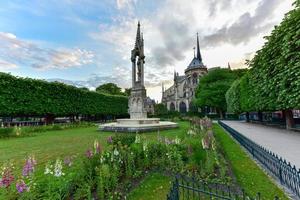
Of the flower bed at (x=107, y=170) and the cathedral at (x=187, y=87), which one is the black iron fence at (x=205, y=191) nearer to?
the flower bed at (x=107, y=170)

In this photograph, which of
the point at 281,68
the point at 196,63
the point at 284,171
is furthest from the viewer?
the point at 196,63

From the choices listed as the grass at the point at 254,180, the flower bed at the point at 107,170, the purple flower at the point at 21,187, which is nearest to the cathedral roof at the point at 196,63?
the grass at the point at 254,180

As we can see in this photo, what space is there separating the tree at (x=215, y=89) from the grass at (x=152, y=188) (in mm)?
47667

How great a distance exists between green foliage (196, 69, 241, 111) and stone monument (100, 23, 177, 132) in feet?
112

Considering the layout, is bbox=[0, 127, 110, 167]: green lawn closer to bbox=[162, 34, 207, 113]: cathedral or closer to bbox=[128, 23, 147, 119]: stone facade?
bbox=[128, 23, 147, 119]: stone facade

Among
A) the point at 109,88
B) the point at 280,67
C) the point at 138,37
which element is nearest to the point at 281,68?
the point at 280,67

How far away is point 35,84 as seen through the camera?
2305 centimetres

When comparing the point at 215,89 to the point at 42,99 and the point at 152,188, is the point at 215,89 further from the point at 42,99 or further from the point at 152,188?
the point at 152,188

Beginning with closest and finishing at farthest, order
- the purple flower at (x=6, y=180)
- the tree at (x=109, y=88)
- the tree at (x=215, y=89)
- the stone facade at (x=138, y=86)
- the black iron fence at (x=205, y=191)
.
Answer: the black iron fence at (x=205, y=191) < the purple flower at (x=6, y=180) < the stone facade at (x=138, y=86) < the tree at (x=215, y=89) < the tree at (x=109, y=88)

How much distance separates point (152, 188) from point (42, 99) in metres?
24.1

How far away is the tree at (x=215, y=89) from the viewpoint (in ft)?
163

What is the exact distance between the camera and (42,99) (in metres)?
23.6

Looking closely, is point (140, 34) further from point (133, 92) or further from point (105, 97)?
point (105, 97)

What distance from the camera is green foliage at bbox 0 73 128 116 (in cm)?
1998
